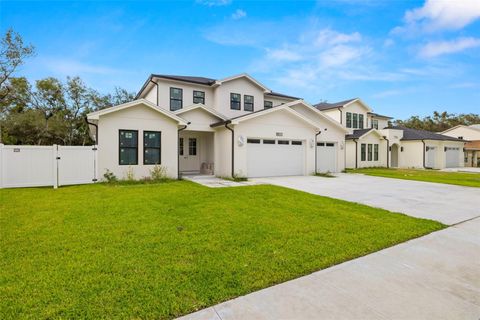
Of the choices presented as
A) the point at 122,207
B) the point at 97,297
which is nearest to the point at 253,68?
the point at 122,207

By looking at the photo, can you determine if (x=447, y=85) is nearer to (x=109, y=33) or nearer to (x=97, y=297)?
(x=109, y=33)

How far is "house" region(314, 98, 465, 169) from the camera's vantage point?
2305 centimetres

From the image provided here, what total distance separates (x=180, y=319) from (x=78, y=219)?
14.5 feet

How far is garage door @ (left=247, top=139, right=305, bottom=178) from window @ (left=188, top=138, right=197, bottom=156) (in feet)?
14.0

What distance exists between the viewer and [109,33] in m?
14.5

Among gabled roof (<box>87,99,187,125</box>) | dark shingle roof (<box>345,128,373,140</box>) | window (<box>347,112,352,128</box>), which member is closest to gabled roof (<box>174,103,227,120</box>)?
gabled roof (<box>87,99,187,125</box>)

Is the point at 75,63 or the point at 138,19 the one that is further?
the point at 75,63

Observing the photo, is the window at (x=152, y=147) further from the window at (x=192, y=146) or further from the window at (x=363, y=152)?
the window at (x=363, y=152)

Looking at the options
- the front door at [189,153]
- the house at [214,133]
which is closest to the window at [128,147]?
the house at [214,133]

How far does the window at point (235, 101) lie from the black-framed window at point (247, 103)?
1.46 ft

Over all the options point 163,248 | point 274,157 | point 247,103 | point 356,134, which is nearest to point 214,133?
point 247,103

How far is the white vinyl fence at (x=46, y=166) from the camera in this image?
974 centimetres

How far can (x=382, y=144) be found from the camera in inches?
969

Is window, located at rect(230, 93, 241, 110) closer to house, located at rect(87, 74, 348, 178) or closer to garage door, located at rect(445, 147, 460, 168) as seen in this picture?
house, located at rect(87, 74, 348, 178)
